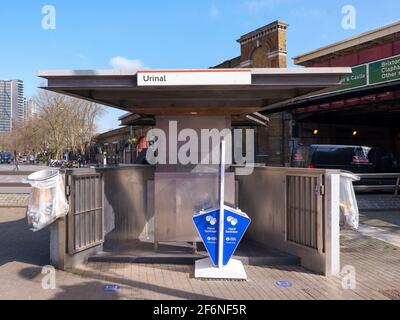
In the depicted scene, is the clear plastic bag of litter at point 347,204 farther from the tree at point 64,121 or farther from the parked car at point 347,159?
the tree at point 64,121

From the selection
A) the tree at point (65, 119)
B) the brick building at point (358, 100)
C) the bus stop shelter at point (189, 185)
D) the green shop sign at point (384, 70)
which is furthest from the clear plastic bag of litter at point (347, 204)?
the tree at point (65, 119)

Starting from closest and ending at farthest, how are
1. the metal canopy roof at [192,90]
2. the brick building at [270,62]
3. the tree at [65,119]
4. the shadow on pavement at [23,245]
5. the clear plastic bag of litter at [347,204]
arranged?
the metal canopy roof at [192,90]
the clear plastic bag of litter at [347,204]
the shadow on pavement at [23,245]
the brick building at [270,62]
the tree at [65,119]

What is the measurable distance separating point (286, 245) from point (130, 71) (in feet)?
11.8

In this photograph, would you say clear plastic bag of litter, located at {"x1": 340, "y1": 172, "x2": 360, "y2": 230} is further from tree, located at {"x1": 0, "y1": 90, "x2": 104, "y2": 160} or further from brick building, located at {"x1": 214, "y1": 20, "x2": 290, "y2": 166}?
tree, located at {"x1": 0, "y1": 90, "x2": 104, "y2": 160}

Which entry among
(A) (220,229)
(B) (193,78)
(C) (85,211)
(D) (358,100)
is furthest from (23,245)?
(D) (358,100)

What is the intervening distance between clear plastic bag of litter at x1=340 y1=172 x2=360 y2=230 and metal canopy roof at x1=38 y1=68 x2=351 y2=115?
138 cm

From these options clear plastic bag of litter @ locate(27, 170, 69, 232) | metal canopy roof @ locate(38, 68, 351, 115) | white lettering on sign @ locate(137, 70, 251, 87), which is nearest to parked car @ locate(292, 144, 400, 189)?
metal canopy roof @ locate(38, 68, 351, 115)

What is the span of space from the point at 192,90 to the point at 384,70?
1580 cm

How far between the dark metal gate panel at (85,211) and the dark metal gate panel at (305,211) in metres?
3.02

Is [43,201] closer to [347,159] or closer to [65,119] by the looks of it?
[347,159]

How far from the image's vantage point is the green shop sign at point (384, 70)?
1823 cm

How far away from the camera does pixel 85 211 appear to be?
623 cm

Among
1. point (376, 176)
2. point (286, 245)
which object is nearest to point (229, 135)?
point (286, 245)

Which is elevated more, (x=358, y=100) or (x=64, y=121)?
(x=64, y=121)
